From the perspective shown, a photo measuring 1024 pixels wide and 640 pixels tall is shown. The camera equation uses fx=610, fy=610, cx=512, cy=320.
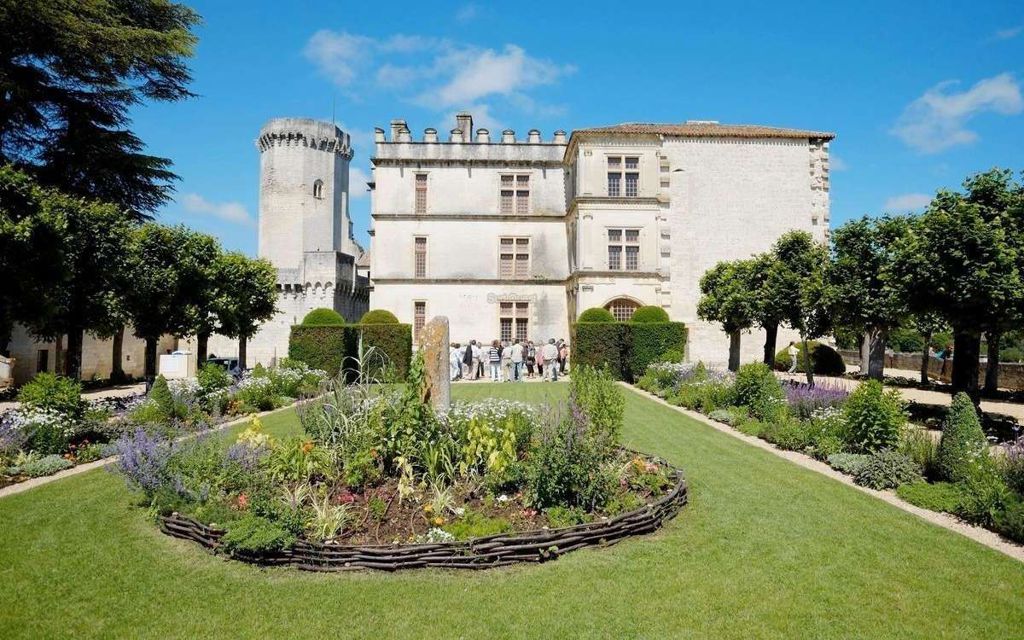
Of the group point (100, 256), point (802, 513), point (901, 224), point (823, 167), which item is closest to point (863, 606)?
point (802, 513)

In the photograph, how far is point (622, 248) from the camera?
1040 inches

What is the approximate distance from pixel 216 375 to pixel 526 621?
12.3 metres

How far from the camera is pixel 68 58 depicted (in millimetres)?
20375

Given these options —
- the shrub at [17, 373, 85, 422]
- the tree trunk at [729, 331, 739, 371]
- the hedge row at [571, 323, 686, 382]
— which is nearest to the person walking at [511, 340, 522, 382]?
the hedge row at [571, 323, 686, 382]

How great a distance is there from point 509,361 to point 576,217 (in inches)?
316

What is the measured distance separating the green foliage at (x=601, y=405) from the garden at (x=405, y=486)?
0.02 m

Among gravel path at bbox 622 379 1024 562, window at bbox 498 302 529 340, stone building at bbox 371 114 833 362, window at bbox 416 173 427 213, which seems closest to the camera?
gravel path at bbox 622 379 1024 562

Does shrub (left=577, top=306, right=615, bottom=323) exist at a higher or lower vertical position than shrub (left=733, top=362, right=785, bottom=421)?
higher

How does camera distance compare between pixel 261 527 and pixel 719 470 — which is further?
pixel 719 470

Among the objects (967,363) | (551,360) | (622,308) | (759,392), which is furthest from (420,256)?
(967,363)

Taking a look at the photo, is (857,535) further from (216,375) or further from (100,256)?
(100,256)

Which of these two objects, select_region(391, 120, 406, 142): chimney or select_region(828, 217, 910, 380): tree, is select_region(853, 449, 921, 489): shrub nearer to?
select_region(828, 217, 910, 380): tree

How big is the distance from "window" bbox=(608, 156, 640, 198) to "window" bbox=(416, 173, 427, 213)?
9266 mm

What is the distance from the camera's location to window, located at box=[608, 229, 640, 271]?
26.5 m
